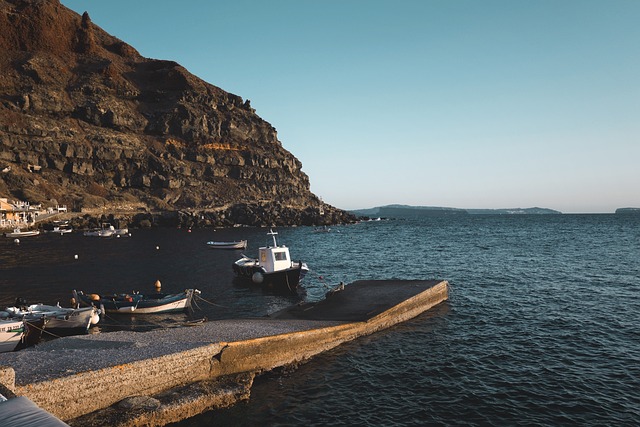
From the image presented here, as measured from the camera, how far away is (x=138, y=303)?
29.5m

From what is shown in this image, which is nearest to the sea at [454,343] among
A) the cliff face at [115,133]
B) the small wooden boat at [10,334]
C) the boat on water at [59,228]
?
the small wooden boat at [10,334]

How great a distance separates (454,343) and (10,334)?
22578 mm

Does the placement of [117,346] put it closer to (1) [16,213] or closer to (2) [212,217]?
(1) [16,213]

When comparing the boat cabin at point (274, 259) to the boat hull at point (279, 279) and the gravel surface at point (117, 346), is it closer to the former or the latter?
the boat hull at point (279, 279)

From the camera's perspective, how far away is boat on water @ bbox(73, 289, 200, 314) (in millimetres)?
29359

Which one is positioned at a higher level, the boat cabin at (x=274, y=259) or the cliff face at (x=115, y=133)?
the cliff face at (x=115, y=133)

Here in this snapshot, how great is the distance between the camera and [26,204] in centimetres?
10025

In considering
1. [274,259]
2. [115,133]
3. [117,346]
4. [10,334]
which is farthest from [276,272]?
[115,133]

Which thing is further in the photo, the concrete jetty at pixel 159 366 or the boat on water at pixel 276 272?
the boat on water at pixel 276 272

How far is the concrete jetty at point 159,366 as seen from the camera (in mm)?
12727

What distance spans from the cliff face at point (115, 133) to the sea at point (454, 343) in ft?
256

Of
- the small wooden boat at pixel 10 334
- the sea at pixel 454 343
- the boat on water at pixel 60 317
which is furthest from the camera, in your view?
the boat on water at pixel 60 317

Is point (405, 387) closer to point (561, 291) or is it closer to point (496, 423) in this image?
point (496, 423)

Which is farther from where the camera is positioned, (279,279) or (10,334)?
(279,279)
